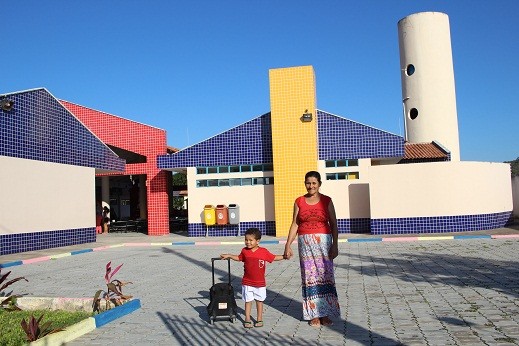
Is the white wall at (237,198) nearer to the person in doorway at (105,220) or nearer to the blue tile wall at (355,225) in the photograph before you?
the blue tile wall at (355,225)

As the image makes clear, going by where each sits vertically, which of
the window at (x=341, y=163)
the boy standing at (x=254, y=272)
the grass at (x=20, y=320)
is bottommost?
the grass at (x=20, y=320)

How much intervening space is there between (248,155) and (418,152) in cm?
821

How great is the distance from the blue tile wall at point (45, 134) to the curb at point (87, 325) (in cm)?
941

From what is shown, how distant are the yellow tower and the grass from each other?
12.2 metres

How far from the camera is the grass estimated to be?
5.07 metres

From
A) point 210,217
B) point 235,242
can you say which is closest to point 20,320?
point 235,242

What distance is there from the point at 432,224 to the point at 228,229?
7.75m

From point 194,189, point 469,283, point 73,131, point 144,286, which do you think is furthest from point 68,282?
point 194,189

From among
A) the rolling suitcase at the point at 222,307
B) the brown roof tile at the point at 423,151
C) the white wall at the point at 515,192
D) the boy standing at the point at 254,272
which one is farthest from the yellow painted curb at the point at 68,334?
the white wall at the point at 515,192

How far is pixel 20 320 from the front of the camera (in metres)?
5.98

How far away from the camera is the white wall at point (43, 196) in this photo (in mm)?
13766

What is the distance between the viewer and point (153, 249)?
15.9 metres

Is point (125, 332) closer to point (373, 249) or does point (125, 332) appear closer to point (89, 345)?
point (89, 345)

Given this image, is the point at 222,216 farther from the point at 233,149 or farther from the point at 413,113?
the point at 413,113
